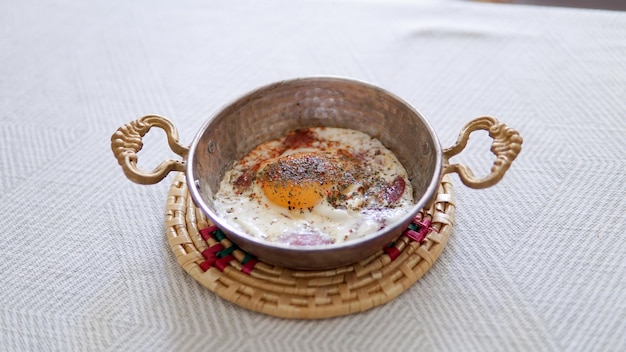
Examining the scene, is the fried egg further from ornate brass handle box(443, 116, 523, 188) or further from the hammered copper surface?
ornate brass handle box(443, 116, 523, 188)

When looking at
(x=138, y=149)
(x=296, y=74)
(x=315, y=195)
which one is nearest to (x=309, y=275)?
(x=315, y=195)

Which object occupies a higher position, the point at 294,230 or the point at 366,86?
the point at 366,86

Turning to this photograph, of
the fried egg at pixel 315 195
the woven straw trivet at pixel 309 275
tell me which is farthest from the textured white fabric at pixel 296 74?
the fried egg at pixel 315 195

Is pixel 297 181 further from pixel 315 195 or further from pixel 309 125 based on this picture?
pixel 309 125

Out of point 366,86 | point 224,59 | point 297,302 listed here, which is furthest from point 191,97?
point 297,302

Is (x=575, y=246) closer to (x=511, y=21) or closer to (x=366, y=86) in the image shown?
(x=366, y=86)

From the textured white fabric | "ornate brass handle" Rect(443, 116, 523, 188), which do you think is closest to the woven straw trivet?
the textured white fabric

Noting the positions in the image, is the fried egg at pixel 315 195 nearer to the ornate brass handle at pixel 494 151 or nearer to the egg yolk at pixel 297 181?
the egg yolk at pixel 297 181
